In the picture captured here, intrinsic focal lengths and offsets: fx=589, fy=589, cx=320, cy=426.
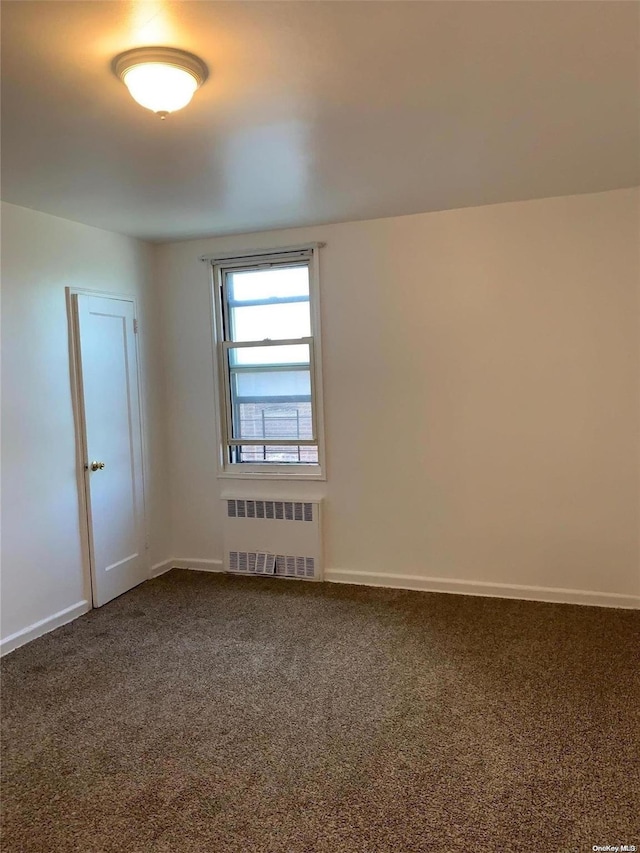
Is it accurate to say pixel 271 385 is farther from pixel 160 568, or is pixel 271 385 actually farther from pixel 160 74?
pixel 160 74

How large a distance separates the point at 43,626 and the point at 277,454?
6.60ft

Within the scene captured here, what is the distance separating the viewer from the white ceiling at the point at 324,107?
178 centimetres

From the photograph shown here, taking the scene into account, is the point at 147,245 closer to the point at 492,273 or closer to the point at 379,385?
the point at 379,385

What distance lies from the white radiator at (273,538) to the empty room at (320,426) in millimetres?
25

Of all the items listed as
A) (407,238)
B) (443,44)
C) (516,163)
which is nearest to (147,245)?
(407,238)

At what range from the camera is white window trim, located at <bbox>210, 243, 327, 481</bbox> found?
4.39 meters

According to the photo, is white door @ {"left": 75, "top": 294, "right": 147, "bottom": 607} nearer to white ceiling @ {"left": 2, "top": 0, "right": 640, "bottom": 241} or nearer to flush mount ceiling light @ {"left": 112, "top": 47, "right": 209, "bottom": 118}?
white ceiling @ {"left": 2, "top": 0, "right": 640, "bottom": 241}

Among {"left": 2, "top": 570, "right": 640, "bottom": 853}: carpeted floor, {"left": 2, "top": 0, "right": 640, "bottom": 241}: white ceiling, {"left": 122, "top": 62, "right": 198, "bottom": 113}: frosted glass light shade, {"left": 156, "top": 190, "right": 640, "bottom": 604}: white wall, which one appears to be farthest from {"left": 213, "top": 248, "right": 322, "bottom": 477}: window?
{"left": 122, "top": 62, "right": 198, "bottom": 113}: frosted glass light shade

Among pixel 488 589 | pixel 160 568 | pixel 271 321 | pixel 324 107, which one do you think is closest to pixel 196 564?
pixel 160 568

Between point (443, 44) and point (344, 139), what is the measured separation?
822 mm

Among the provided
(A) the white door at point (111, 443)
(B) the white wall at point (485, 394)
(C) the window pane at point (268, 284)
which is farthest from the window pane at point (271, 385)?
(A) the white door at point (111, 443)

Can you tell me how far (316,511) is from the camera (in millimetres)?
4465

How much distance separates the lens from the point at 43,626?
368cm

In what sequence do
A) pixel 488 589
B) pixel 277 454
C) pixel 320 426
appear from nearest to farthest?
1. pixel 488 589
2. pixel 320 426
3. pixel 277 454
